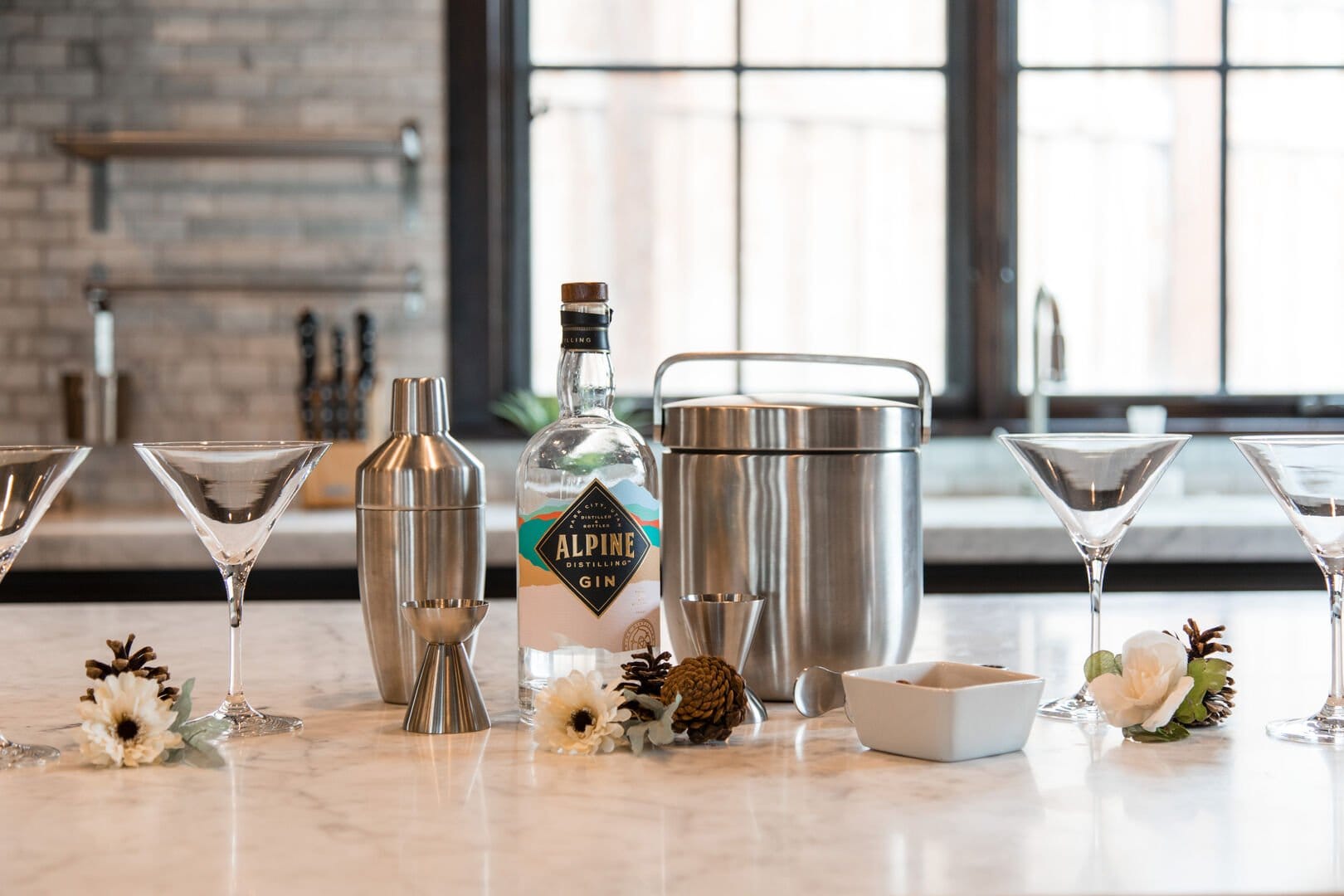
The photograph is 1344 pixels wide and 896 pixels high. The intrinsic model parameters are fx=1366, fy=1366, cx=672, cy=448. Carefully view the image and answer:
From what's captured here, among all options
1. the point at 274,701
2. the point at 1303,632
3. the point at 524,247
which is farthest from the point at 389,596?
the point at 524,247

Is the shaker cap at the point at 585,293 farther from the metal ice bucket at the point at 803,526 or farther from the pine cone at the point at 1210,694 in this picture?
the pine cone at the point at 1210,694

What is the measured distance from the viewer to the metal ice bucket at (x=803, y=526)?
40.5 inches

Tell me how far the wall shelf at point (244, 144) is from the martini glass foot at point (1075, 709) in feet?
8.09

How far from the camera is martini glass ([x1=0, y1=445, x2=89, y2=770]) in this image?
2.89 ft

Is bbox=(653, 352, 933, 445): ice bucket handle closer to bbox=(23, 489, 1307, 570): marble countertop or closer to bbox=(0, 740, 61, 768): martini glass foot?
bbox=(0, 740, 61, 768): martini glass foot

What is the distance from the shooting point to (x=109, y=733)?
2.78ft

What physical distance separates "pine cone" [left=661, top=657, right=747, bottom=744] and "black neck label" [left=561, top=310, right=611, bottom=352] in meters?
0.24

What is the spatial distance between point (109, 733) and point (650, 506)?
387 millimetres

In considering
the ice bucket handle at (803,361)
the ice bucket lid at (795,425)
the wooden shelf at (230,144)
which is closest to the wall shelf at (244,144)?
the wooden shelf at (230,144)

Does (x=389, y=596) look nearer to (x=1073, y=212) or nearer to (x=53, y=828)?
(x=53, y=828)

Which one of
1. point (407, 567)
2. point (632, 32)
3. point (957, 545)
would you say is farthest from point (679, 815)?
point (632, 32)

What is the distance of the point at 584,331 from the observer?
39.1 inches

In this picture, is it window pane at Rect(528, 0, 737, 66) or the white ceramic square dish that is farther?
window pane at Rect(528, 0, 737, 66)

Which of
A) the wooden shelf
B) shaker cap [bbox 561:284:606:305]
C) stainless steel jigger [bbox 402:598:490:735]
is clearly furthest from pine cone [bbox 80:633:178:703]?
the wooden shelf
